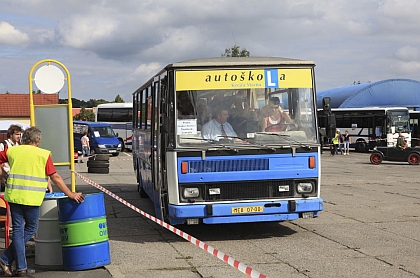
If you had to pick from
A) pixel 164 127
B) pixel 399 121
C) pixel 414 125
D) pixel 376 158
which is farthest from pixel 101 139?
pixel 164 127

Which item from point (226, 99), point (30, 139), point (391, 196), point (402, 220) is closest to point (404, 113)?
point (391, 196)

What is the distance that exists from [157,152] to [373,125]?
124 ft

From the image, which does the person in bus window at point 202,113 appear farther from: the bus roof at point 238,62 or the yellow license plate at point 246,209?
the yellow license plate at point 246,209

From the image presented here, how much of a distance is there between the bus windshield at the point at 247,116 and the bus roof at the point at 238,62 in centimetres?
43

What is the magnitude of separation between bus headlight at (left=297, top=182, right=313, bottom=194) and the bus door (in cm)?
226

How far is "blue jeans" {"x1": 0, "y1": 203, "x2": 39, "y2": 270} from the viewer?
7.79m

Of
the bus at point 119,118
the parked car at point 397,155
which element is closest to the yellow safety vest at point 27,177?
the parked car at point 397,155

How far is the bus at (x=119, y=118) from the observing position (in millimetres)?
53406

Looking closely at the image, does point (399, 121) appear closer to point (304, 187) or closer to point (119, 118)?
point (119, 118)

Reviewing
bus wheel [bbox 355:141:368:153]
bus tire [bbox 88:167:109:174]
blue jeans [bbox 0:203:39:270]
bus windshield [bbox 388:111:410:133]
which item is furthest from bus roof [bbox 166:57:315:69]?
bus wheel [bbox 355:141:368:153]

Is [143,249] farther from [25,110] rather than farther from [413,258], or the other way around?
[25,110]

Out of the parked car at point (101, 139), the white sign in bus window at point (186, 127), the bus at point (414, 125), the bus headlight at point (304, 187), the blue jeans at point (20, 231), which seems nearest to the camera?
the blue jeans at point (20, 231)

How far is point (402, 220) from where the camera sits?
12.6 meters

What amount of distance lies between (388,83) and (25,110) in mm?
47703
